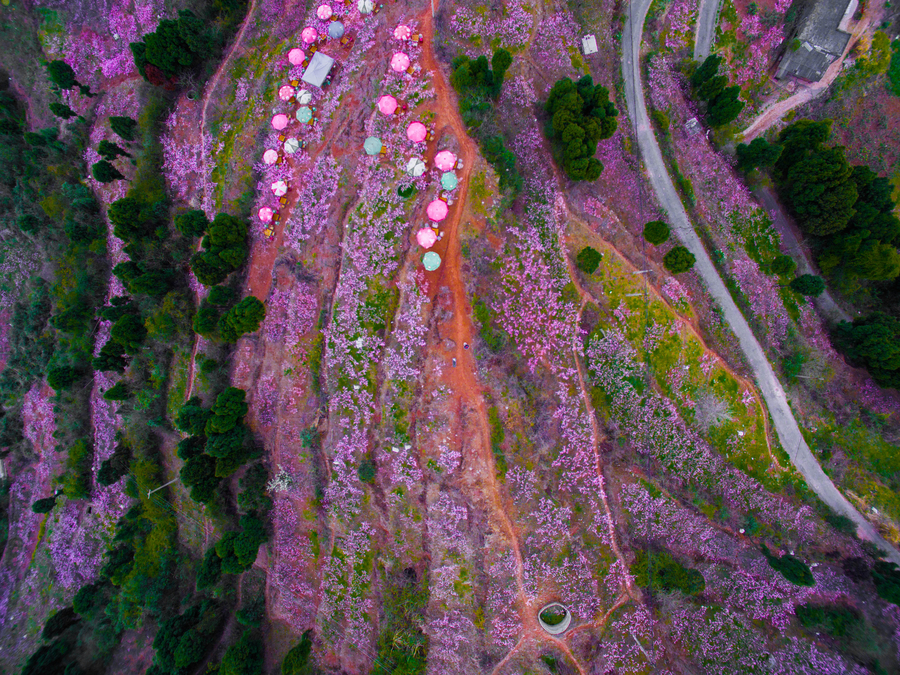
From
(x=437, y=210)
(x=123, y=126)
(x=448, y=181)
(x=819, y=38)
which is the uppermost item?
(x=819, y=38)

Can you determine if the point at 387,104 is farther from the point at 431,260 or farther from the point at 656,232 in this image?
the point at 656,232

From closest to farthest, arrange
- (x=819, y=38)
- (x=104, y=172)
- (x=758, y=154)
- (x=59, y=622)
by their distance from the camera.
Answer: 1. (x=104, y=172)
2. (x=758, y=154)
3. (x=59, y=622)
4. (x=819, y=38)

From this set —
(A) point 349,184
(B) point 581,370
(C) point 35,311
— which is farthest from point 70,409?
(B) point 581,370

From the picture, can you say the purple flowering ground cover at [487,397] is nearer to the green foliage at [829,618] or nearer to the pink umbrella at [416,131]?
the green foliage at [829,618]

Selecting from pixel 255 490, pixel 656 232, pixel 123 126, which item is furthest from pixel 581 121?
pixel 123 126

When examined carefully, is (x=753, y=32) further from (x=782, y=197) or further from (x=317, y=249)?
(x=317, y=249)

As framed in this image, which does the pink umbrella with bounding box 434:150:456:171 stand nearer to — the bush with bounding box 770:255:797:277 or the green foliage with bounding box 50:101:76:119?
the bush with bounding box 770:255:797:277
